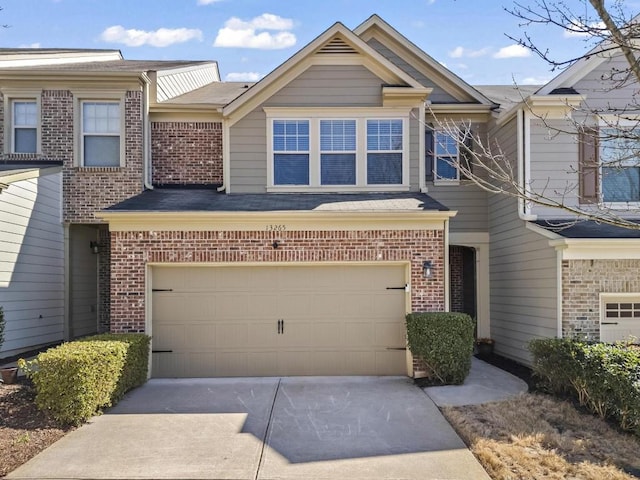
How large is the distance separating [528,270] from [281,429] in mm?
6451

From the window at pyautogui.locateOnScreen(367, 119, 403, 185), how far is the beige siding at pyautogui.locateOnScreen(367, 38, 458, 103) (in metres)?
2.30

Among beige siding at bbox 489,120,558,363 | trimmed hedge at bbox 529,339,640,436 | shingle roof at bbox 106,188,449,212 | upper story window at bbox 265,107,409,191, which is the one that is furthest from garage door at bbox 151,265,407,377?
beige siding at bbox 489,120,558,363

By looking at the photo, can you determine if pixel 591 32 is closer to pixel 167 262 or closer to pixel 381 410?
pixel 381 410

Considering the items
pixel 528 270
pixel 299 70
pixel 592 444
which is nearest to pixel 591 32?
pixel 592 444

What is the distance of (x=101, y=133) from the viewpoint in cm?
1198

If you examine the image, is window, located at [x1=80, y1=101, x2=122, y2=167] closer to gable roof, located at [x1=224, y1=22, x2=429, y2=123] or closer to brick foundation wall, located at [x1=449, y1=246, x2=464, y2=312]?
gable roof, located at [x1=224, y1=22, x2=429, y2=123]

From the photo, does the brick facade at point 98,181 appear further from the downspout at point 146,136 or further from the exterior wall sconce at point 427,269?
the exterior wall sconce at point 427,269

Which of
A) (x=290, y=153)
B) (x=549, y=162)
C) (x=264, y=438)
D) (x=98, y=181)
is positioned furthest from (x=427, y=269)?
(x=98, y=181)

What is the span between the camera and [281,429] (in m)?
6.95

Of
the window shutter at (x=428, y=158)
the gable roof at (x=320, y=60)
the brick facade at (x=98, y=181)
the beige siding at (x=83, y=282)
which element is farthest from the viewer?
the window shutter at (x=428, y=158)

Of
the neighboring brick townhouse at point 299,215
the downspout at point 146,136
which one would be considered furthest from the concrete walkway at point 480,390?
the downspout at point 146,136

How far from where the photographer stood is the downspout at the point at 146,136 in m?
11.9

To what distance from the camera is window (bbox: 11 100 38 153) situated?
11.9 meters

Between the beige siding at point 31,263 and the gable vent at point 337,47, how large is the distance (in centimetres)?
649
